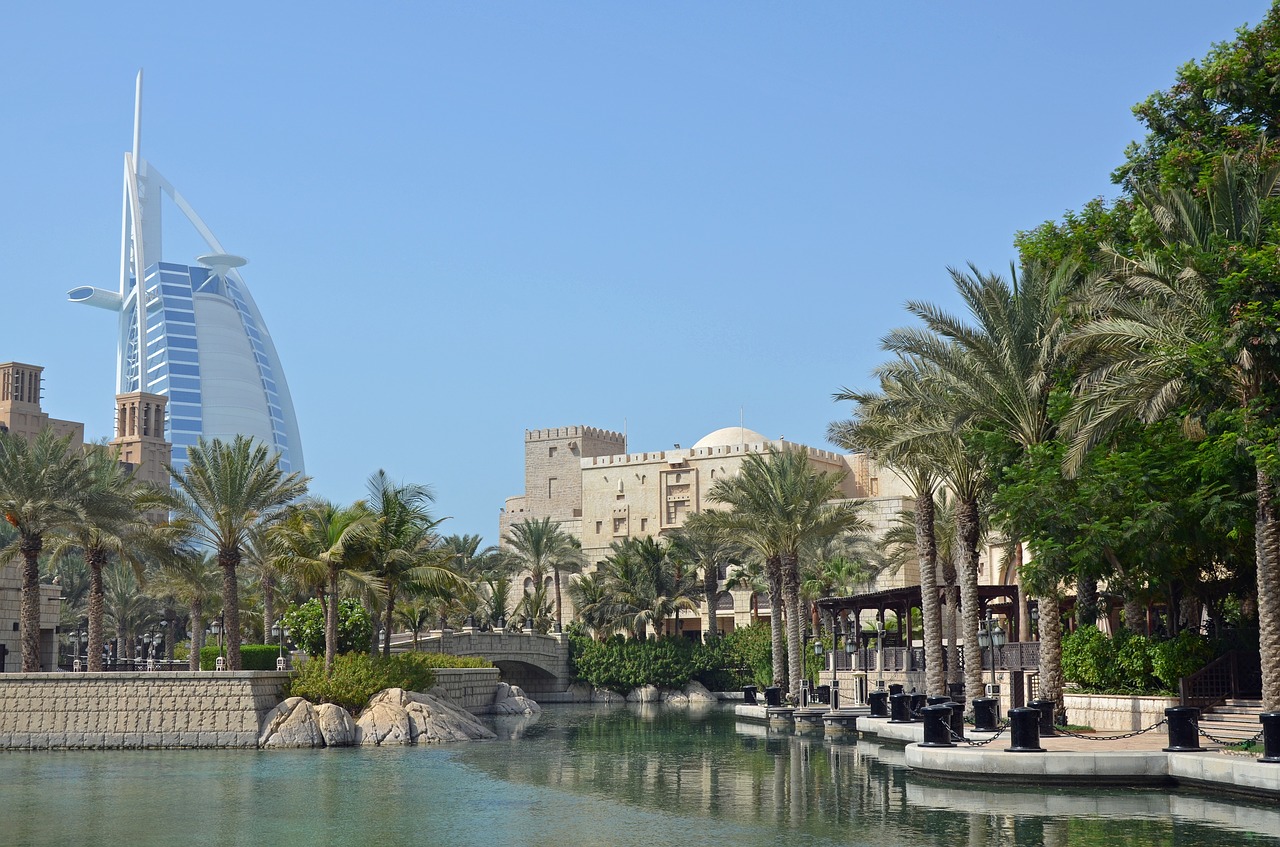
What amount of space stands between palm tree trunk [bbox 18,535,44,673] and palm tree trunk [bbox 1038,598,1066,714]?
22739mm

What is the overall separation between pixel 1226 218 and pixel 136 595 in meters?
48.1

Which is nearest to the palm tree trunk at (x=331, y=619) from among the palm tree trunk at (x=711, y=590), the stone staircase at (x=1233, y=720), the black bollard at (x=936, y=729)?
the black bollard at (x=936, y=729)

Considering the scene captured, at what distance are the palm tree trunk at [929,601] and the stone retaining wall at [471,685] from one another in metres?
14.7

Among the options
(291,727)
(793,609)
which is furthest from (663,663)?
(291,727)

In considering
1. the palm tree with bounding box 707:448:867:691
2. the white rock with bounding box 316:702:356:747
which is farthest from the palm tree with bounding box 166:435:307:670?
the palm tree with bounding box 707:448:867:691

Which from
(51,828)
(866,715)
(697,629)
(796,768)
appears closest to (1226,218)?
(796,768)

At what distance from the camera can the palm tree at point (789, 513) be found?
37.6 metres

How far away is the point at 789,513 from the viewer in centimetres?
3762

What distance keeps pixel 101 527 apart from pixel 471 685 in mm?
13982

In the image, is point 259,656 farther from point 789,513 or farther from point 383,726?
point 789,513

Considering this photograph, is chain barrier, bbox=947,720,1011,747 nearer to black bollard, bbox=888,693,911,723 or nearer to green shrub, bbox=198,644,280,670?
black bollard, bbox=888,693,911,723

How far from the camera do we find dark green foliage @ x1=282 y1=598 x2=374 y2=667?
36.9 metres

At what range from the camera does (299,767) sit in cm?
2539

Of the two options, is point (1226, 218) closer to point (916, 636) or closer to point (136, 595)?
point (916, 636)
